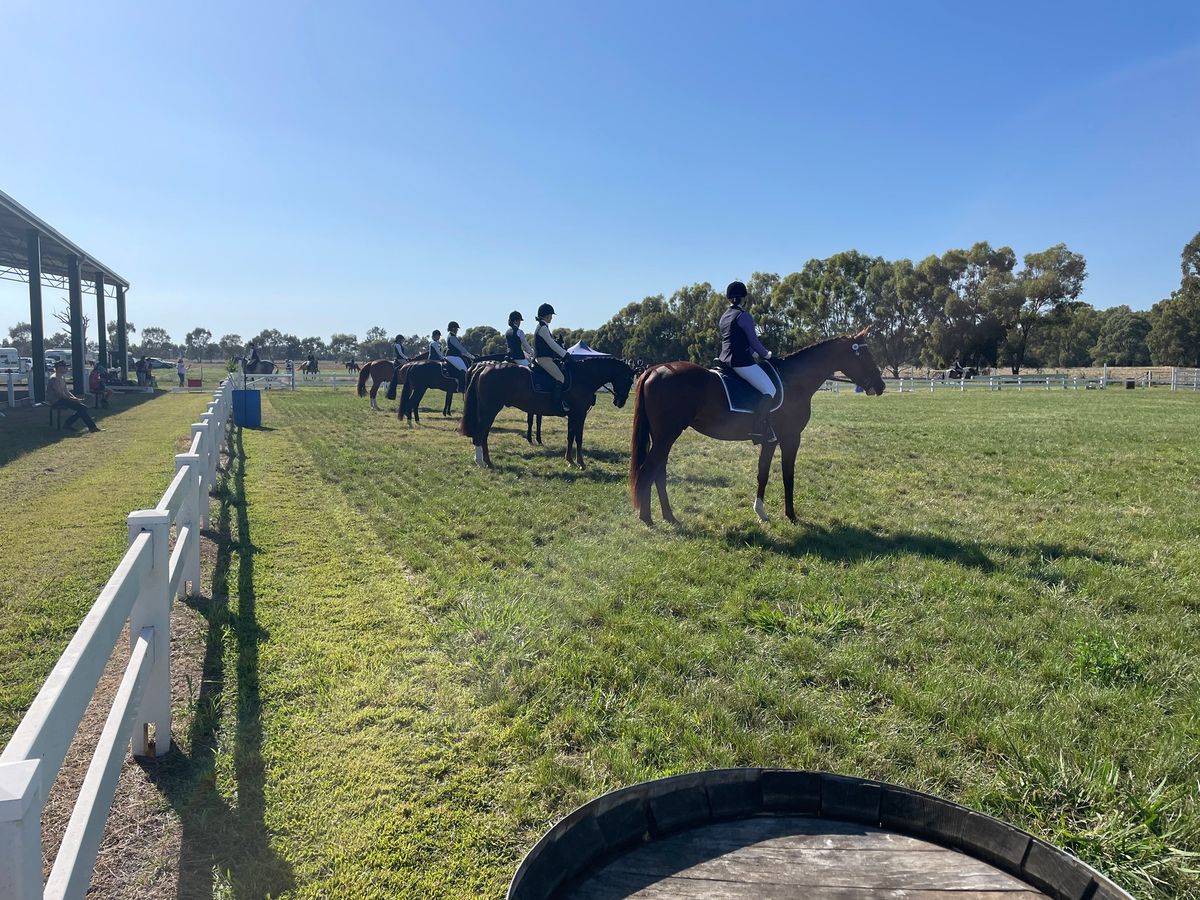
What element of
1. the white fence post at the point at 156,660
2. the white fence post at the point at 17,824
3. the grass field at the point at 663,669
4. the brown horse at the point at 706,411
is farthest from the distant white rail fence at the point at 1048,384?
the white fence post at the point at 17,824

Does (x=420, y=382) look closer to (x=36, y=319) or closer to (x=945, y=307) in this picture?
(x=36, y=319)

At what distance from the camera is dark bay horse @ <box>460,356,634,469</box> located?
1205 cm

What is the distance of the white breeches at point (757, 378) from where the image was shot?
25.8 feet

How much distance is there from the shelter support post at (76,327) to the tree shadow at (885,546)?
90.3 ft

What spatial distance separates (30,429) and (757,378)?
Answer: 1717cm

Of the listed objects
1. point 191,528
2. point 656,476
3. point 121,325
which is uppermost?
point 121,325

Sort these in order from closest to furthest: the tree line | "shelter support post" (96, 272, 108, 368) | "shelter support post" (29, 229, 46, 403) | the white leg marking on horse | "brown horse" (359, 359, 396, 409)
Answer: the white leg marking on horse, "shelter support post" (29, 229, 46, 403), "brown horse" (359, 359, 396, 409), "shelter support post" (96, 272, 108, 368), the tree line

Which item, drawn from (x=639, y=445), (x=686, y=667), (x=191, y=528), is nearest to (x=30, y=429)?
(x=191, y=528)

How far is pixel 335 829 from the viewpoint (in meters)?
2.92

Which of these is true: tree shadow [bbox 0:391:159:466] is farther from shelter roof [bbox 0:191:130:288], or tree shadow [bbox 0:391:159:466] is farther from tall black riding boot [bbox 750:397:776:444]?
tall black riding boot [bbox 750:397:776:444]

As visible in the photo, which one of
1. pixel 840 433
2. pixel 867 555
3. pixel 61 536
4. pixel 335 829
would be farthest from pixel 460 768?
pixel 840 433

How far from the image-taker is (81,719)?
2287 millimetres

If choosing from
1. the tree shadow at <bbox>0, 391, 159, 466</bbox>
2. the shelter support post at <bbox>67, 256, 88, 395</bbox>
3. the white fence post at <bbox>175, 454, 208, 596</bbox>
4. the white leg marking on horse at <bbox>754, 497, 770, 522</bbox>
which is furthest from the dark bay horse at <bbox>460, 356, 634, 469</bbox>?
the shelter support post at <bbox>67, 256, 88, 395</bbox>

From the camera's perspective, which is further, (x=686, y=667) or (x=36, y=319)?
(x=36, y=319)
